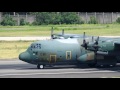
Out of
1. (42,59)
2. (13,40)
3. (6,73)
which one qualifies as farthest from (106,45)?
(13,40)

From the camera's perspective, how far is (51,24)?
305ft

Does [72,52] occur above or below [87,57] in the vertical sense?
above

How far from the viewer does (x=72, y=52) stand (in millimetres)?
29344

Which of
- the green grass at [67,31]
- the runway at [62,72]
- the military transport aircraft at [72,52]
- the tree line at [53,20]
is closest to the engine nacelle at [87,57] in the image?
the military transport aircraft at [72,52]

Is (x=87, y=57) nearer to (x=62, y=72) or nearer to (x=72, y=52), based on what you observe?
(x=72, y=52)

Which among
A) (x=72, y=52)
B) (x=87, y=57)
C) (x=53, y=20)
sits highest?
(x=53, y=20)

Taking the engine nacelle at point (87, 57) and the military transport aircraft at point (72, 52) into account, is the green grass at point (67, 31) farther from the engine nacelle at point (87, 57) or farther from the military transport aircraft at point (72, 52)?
the engine nacelle at point (87, 57)

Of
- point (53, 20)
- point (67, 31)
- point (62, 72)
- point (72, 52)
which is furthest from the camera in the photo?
point (53, 20)

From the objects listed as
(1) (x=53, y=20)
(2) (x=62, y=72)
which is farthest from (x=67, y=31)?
(2) (x=62, y=72)

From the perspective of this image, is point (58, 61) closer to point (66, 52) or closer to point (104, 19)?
point (66, 52)

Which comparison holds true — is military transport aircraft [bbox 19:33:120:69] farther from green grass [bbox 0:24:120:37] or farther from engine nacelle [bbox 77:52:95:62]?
green grass [bbox 0:24:120:37]

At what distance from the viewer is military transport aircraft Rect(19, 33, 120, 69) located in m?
29.1

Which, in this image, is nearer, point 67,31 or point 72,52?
point 72,52

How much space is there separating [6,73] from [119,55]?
1024 cm
